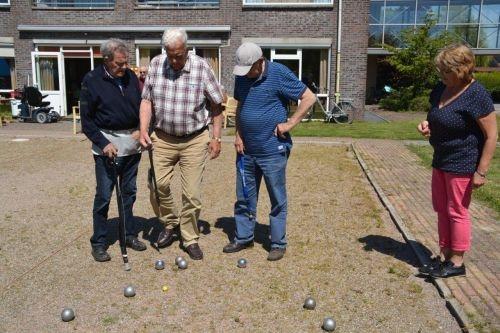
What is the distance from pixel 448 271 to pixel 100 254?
319 cm

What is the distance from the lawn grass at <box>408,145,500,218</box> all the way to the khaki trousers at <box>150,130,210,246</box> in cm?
402

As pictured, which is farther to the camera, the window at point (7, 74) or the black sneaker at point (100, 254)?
the window at point (7, 74)

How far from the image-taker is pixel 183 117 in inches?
187

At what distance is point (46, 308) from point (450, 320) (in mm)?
3052

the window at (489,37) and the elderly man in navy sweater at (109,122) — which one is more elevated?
the window at (489,37)

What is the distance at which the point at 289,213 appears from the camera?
6.63 meters

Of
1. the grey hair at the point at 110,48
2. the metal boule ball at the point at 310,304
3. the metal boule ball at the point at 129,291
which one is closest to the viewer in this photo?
the metal boule ball at the point at 310,304

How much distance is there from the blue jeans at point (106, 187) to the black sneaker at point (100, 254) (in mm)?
39

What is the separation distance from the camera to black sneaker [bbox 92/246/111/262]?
4.91 m

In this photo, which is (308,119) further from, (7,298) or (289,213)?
(7,298)

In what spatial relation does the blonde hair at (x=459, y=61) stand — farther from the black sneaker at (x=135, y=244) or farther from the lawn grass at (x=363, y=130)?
the lawn grass at (x=363, y=130)

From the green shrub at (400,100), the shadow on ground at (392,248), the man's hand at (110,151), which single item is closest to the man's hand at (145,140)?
the man's hand at (110,151)

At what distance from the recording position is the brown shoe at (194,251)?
16.3 ft

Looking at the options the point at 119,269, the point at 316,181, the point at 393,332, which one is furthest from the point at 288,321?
the point at 316,181
